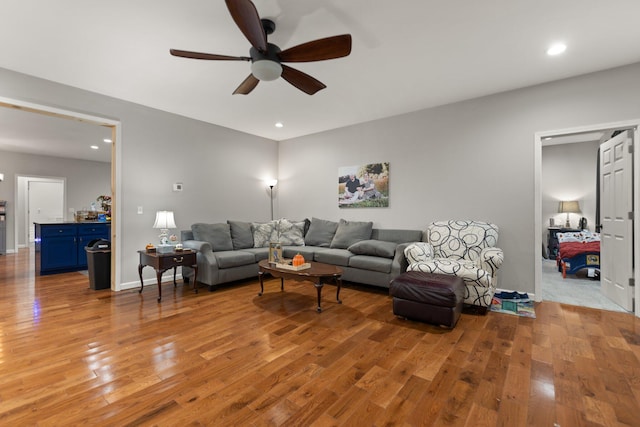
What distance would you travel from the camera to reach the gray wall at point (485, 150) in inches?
132

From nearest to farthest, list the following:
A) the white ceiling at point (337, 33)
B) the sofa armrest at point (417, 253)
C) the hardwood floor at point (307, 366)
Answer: the hardwood floor at point (307, 366) → the white ceiling at point (337, 33) → the sofa armrest at point (417, 253)

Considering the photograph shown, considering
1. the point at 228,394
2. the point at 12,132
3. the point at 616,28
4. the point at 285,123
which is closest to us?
the point at 228,394

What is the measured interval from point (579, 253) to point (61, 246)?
9111 mm

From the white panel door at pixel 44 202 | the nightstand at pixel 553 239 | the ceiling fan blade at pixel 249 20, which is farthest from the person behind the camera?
the white panel door at pixel 44 202

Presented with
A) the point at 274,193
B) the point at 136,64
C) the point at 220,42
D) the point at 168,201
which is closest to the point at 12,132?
the point at 168,201

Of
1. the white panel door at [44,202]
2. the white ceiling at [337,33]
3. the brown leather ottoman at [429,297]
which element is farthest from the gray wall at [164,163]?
the white panel door at [44,202]

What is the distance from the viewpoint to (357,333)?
2.69m

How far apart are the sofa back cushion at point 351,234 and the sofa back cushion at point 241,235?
1454 millimetres

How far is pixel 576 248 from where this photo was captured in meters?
4.77

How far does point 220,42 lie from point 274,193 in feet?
12.7

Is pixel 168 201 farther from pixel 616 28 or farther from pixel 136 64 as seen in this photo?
pixel 616 28

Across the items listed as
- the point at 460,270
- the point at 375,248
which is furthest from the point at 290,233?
the point at 460,270

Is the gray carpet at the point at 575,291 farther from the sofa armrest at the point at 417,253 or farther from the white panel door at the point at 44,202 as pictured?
the white panel door at the point at 44,202

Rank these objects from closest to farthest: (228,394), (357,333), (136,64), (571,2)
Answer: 1. (228,394)
2. (571,2)
3. (357,333)
4. (136,64)
